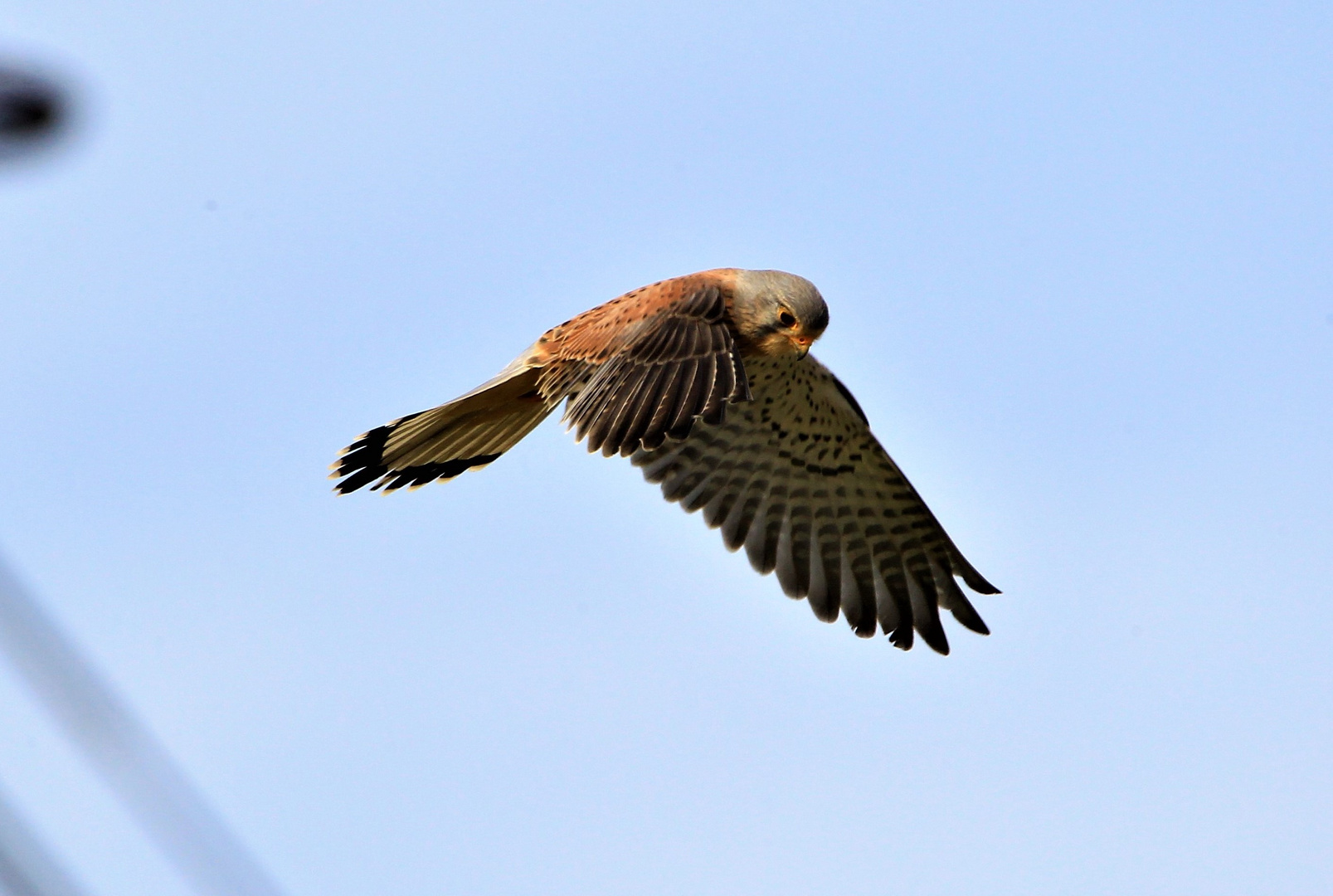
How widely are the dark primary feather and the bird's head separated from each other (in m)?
0.27

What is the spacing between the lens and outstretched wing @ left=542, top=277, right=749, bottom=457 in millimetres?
6023

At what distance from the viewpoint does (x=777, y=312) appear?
6.77m

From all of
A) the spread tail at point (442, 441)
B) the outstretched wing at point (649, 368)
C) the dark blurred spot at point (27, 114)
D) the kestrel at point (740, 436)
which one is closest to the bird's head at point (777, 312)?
the kestrel at point (740, 436)

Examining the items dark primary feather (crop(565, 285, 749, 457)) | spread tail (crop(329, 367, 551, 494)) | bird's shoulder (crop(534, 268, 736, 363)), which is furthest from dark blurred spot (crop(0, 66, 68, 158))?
spread tail (crop(329, 367, 551, 494))

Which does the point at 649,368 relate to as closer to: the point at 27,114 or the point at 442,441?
the point at 442,441

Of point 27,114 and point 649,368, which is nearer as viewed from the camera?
point 27,114

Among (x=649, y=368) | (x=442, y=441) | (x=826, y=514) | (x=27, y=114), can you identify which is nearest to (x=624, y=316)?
(x=649, y=368)

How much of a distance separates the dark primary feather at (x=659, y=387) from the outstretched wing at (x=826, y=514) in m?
A: 1.63

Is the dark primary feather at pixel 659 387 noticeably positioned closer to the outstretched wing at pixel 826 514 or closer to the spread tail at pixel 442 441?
the spread tail at pixel 442 441

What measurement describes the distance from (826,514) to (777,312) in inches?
74.3

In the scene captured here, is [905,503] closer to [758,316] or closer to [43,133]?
[758,316]

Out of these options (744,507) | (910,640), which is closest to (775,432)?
(744,507)

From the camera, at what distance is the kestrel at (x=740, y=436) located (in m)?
6.24

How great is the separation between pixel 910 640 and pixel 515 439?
249cm
